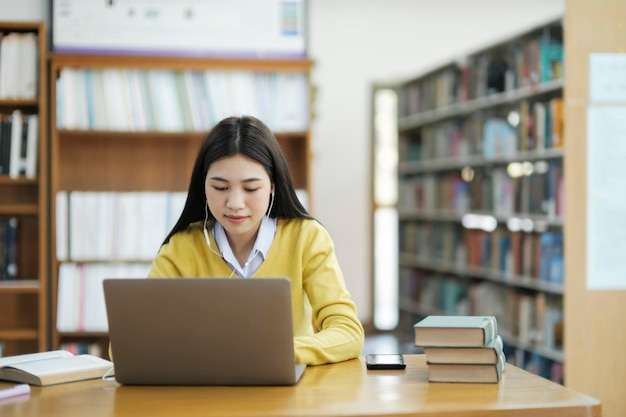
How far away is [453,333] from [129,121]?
2.39 m

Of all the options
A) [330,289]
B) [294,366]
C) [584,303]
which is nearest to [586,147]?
[584,303]

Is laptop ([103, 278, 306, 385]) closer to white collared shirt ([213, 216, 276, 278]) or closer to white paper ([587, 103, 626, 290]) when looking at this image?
white collared shirt ([213, 216, 276, 278])

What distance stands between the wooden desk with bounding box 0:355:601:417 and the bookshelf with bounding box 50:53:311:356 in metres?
2.04

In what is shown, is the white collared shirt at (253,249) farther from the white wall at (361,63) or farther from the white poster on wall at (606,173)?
the white wall at (361,63)

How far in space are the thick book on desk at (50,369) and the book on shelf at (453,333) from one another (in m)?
0.67

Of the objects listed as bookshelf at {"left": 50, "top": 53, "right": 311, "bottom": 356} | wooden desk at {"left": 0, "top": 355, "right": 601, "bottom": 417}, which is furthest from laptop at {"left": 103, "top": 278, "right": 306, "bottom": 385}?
bookshelf at {"left": 50, "top": 53, "right": 311, "bottom": 356}

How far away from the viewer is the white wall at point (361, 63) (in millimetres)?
7785

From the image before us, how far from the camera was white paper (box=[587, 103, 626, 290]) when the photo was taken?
11.6ft

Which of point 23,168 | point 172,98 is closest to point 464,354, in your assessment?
point 172,98

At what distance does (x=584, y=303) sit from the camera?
140 inches

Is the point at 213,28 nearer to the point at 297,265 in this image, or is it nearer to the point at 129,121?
the point at 129,121

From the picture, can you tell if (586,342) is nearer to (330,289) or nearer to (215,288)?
(330,289)

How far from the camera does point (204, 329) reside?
5.59ft

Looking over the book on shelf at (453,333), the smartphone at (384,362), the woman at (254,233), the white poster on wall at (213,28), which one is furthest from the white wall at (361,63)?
the book on shelf at (453,333)
